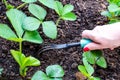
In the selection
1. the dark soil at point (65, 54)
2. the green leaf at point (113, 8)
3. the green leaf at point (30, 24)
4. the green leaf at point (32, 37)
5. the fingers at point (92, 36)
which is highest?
the green leaf at point (113, 8)

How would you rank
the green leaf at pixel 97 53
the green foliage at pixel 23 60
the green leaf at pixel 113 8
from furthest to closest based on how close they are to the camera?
the green leaf at pixel 113 8, the green leaf at pixel 97 53, the green foliage at pixel 23 60

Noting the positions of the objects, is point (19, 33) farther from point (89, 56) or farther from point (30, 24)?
point (89, 56)

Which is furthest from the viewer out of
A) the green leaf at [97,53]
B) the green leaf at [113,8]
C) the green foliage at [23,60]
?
the green leaf at [113,8]

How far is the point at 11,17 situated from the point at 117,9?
434 mm

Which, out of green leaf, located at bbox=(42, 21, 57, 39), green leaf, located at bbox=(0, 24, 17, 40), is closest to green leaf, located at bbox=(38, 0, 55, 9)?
green leaf, located at bbox=(42, 21, 57, 39)

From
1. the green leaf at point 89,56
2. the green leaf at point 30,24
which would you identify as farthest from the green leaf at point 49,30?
the green leaf at point 89,56

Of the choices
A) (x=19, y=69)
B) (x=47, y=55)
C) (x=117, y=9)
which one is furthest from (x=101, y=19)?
(x=19, y=69)

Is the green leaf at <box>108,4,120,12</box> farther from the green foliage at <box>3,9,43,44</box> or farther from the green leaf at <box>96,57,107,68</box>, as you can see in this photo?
the green foliage at <box>3,9,43,44</box>

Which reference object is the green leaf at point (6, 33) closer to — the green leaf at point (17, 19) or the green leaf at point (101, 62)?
the green leaf at point (17, 19)

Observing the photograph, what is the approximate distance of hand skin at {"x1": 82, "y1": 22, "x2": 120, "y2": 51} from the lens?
3.60 ft

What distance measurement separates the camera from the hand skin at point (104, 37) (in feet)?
3.60

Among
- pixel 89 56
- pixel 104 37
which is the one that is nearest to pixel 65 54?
pixel 89 56

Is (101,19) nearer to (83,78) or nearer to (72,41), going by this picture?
(72,41)

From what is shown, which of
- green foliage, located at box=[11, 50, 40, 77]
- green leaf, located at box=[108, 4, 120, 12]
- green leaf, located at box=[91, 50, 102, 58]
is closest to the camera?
green foliage, located at box=[11, 50, 40, 77]
